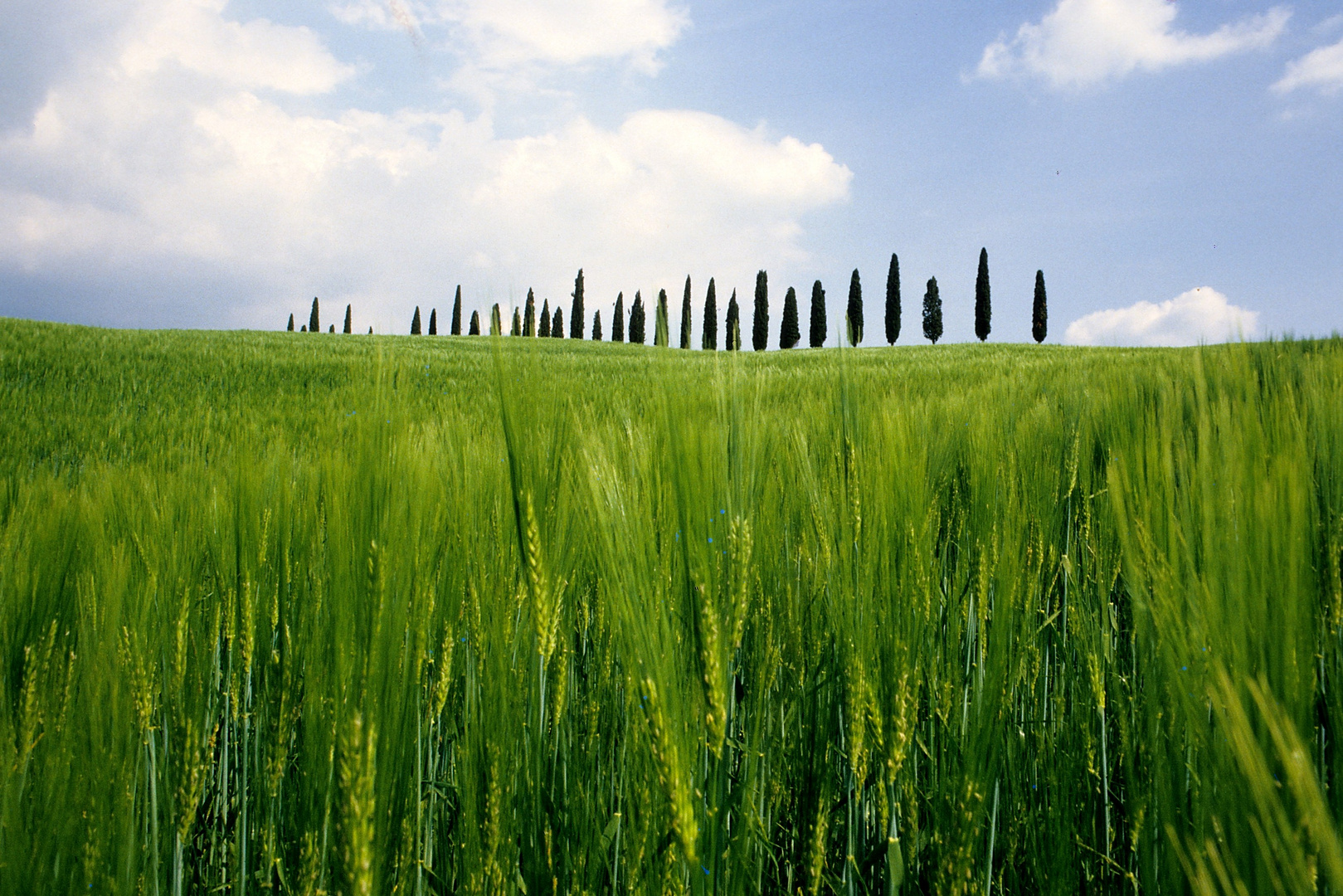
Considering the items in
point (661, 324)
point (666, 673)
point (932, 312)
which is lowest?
point (666, 673)

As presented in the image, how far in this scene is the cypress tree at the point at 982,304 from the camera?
39.2 m

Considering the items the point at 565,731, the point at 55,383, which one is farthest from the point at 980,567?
the point at 55,383

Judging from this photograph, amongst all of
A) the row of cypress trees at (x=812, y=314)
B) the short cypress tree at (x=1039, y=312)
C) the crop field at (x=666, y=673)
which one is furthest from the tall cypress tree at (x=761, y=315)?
the crop field at (x=666, y=673)

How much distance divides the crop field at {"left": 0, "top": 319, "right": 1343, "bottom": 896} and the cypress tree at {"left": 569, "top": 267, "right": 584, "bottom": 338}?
48.6m

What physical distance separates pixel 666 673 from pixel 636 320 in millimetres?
47923

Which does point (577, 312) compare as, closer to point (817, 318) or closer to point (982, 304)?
point (817, 318)

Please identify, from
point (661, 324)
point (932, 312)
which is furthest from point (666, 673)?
point (932, 312)

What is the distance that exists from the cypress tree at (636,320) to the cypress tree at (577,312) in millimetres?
4005

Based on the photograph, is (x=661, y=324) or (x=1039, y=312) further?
(x=1039, y=312)

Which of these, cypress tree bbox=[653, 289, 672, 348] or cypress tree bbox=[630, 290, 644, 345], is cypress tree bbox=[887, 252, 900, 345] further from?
cypress tree bbox=[653, 289, 672, 348]

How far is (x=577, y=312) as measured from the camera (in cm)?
5016

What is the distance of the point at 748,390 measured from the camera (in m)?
1.21

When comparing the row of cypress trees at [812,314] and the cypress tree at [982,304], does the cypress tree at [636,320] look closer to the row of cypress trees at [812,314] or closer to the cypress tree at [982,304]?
the row of cypress trees at [812,314]

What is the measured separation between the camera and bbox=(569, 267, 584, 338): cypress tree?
4822cm
